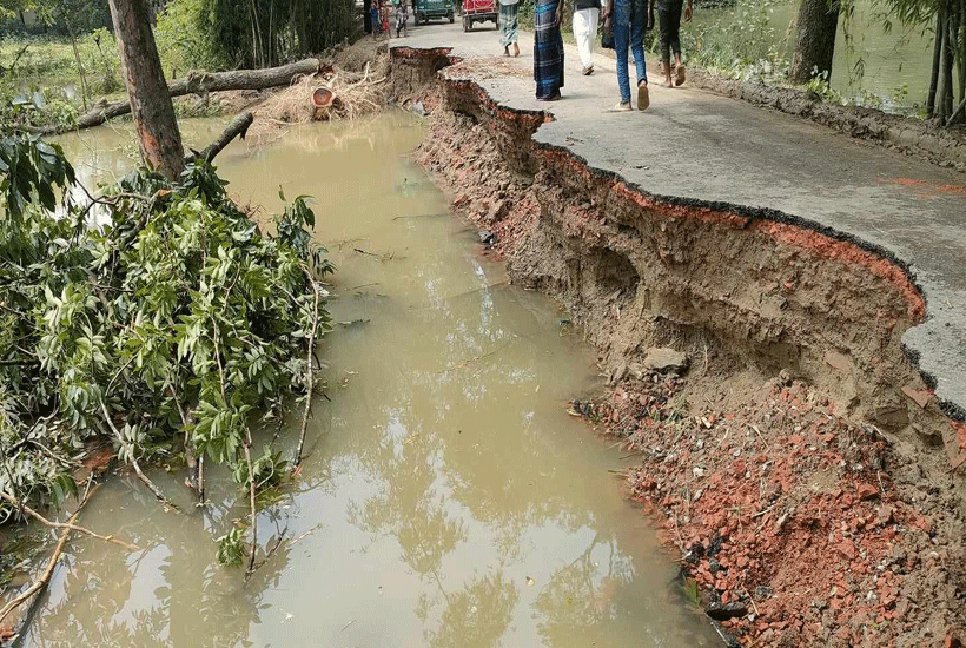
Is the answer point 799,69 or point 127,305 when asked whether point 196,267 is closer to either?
point 127,305

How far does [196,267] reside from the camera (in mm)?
5258

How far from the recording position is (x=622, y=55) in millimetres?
6910

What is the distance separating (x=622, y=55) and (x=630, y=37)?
7.4 inches

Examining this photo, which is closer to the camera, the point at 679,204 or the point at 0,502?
the point at 0,502

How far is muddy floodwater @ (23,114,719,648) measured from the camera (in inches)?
139

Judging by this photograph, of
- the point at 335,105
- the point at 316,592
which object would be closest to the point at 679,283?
the point at 316,592

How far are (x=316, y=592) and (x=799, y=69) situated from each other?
23.8 ft

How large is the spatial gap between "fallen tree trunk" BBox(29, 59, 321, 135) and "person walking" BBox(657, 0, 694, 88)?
9.60 metres

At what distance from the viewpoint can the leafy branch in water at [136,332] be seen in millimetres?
4312

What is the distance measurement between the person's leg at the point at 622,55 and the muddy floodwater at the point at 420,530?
7.27 feet

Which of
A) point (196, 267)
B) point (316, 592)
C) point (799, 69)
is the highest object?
point (799, 69)

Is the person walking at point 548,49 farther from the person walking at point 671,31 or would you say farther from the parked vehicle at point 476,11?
the parked vehicle at point 476,11

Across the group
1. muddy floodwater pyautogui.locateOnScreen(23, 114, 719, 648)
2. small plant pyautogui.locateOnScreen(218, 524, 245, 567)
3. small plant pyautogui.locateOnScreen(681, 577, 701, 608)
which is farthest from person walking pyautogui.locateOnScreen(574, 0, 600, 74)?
small plant pyautogui.locateOnScreen(218, 524, 245, 567)

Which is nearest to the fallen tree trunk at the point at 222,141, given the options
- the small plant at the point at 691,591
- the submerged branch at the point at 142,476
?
the submerged branch at the point at 142,476
